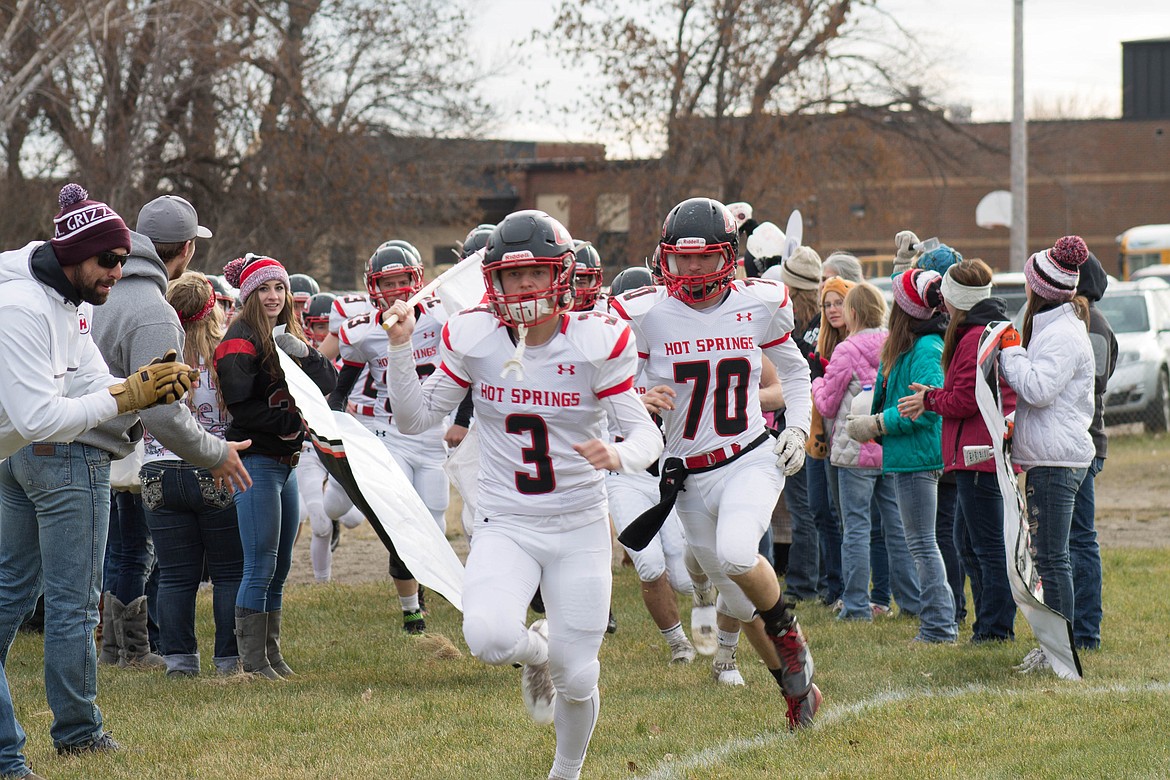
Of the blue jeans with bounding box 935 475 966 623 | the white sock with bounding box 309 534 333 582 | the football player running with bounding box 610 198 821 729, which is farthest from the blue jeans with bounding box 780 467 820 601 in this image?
the white sock with bounding box 309 534 333 582

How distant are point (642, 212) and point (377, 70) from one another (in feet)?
17.8

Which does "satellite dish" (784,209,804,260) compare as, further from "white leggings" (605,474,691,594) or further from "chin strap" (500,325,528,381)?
"chin strap" (500,325,528,381)

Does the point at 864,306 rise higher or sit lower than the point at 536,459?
higher

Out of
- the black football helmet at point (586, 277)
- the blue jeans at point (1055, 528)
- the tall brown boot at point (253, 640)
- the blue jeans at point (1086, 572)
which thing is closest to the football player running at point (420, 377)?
the tall brown boot at point (253, 640)

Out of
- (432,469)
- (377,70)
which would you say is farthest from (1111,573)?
(377,70)

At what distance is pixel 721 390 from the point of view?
18.6 ft

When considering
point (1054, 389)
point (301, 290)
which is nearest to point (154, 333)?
point (1054, 389)

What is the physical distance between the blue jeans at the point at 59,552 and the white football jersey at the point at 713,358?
7.59ft

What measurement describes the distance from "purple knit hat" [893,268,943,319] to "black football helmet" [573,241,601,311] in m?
1.78

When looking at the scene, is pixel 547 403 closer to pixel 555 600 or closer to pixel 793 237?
pixel 555 600

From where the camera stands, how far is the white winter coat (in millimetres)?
6309

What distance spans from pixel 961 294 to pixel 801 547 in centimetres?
267

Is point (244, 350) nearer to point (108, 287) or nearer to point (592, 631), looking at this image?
point (108, 287)

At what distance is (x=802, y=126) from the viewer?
23531 millimetres
